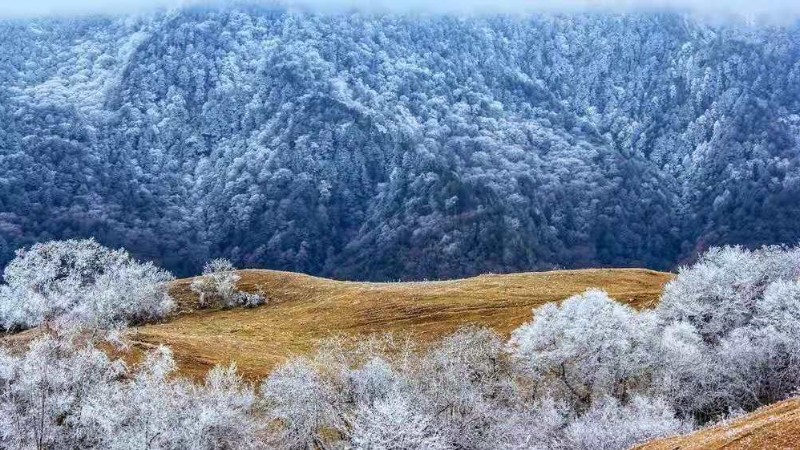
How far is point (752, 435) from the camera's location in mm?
39688

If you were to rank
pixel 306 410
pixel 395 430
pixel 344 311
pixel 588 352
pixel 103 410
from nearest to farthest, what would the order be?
pixel 395 430
pixel 103 410
pixel 306 410
pixel 588 352
pixel 344 311

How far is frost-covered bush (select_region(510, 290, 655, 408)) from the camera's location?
77438 millimetres

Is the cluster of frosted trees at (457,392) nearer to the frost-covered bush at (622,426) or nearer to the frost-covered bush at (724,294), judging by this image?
the frost-covered bush at (622,426)

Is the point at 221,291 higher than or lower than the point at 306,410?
higher

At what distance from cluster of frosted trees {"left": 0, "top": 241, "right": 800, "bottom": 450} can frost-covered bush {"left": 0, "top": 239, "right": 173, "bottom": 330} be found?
3332 centimetres

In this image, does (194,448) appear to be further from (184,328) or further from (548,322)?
(184,328)

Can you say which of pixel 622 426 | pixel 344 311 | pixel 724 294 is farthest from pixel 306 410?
pixel 344 311

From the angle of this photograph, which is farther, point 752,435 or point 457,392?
point 457,392

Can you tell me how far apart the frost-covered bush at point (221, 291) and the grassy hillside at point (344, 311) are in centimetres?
262

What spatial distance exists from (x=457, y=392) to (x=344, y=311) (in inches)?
3300

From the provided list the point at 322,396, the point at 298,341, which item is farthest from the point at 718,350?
the point at 298,341

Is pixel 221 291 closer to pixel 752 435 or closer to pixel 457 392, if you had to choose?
pixel 457 392

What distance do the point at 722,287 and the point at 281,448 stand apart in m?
58.5

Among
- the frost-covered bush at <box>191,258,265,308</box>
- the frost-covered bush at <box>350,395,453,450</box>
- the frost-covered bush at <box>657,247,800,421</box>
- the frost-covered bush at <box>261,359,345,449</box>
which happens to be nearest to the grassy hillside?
the frost-covered bush at <box>191,258,265,308</box>
